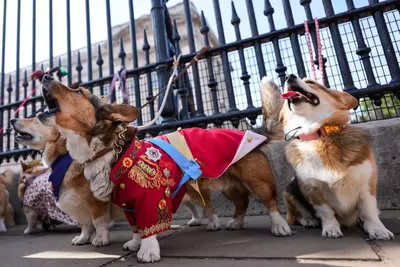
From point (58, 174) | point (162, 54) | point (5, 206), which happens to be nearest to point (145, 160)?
point (58, 174)

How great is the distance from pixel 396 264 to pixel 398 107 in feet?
7.55

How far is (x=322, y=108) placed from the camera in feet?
6.42

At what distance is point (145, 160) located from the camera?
67.3 inches

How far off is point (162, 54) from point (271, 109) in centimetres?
174

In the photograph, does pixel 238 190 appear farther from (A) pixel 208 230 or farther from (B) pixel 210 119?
(B) pixel 210 119

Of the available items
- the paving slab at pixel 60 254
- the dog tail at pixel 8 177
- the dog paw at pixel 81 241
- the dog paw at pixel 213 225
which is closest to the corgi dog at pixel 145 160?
the dog paw at pixel 213 225

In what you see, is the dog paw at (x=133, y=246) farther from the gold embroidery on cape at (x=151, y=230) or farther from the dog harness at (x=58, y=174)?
the dog harness at (x=58, y=174)

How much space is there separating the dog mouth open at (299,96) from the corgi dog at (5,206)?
3.79m

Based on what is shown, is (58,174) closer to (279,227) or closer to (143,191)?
(143,191)

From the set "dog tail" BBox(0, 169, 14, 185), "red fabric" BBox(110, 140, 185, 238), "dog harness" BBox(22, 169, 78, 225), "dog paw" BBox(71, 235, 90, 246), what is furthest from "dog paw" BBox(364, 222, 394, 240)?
"dog tail" BBox(0, 169, 14, 185)

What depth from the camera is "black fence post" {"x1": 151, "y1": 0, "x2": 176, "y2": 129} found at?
326cm

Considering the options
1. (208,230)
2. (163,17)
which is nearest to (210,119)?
(208,230)

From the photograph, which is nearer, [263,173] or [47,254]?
[47,254]

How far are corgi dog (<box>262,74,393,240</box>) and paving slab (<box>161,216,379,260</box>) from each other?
13 cm
